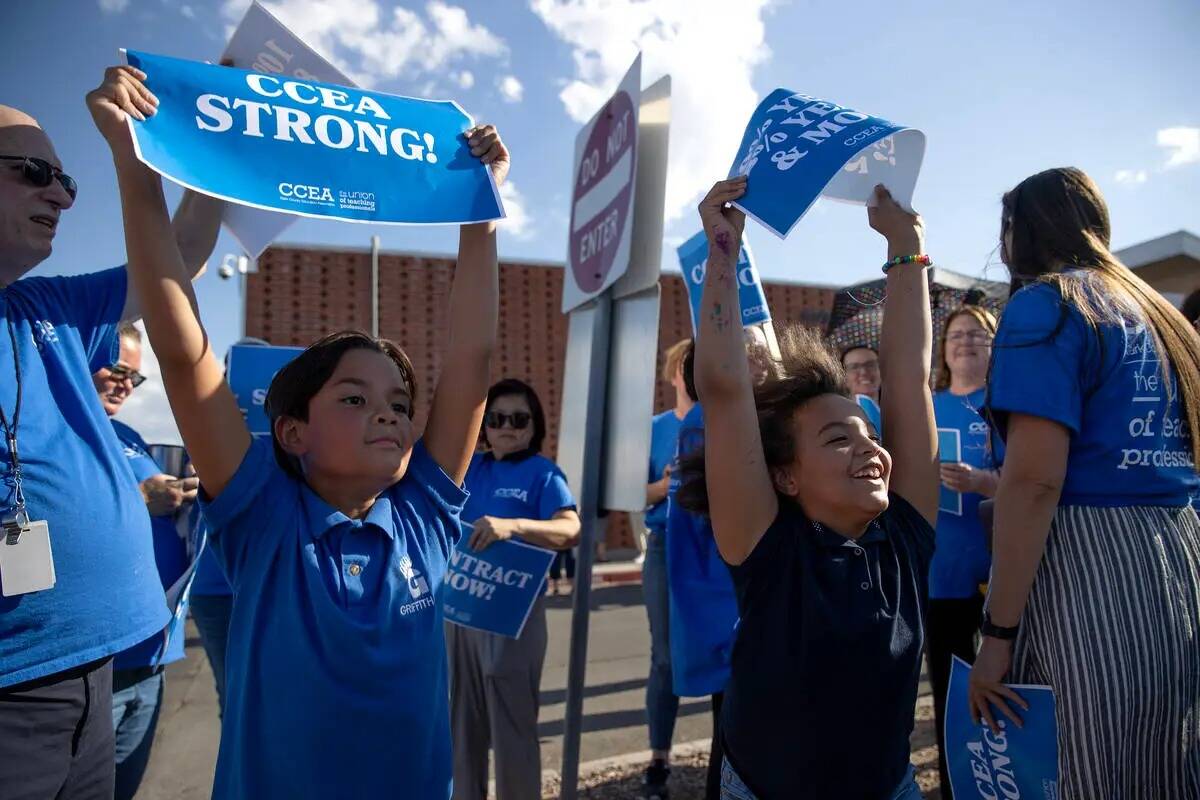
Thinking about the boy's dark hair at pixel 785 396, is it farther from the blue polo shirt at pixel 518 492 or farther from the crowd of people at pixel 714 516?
the blue polo shirt at pixel 518 492

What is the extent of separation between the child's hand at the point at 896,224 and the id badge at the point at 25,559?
2.00m

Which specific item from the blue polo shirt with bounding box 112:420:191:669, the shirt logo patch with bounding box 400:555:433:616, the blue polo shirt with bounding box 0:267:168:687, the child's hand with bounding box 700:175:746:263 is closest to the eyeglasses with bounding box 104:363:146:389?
the blue polo shirt with bounding box 112:420:191:669

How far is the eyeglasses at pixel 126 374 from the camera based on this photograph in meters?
3.02

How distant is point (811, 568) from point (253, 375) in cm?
288

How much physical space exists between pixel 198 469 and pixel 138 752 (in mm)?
1660

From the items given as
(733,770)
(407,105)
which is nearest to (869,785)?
(733,770)

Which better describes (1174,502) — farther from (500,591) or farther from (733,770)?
(500,591)

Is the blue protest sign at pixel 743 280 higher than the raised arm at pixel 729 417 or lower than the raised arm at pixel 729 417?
higher

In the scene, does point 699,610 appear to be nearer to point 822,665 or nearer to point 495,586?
point 495,586

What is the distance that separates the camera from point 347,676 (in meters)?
1.51

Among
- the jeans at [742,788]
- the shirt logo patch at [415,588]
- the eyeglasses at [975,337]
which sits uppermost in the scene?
the eyeglasses at [975,337]

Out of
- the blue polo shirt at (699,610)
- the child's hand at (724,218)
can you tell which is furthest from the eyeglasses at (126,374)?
the child's hand at (724,218)

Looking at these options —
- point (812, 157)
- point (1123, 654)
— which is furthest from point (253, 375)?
point (1123, 654)

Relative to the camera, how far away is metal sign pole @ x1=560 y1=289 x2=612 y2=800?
2592 mm
